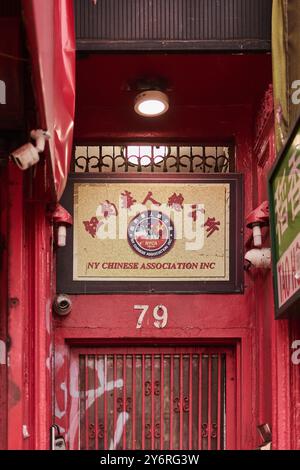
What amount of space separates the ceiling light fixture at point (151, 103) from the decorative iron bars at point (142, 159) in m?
0.50

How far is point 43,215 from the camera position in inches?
225

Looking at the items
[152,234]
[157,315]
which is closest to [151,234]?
[152,234]

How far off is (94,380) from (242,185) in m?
2.28

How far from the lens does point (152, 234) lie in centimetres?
671

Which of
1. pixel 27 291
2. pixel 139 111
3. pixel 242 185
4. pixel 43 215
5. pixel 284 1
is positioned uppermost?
pixel 284 1

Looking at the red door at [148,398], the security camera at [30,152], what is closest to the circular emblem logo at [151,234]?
the red door at [148,398]

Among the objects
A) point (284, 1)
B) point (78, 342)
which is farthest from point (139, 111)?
point (78, 342)

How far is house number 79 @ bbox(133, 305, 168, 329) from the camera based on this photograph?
6590 millimetres

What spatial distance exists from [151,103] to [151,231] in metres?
1.19

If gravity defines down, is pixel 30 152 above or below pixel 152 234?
above

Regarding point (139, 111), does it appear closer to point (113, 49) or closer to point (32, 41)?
point (113, 49)

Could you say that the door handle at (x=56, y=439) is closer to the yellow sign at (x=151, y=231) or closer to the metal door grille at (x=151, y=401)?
the metal door grille at (x=151, y=401)

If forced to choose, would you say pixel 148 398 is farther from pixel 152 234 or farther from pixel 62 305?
pixel 152 234

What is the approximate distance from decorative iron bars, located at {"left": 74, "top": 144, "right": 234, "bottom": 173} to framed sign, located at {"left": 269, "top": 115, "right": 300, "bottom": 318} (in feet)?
5.29
